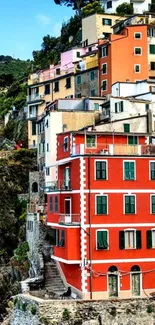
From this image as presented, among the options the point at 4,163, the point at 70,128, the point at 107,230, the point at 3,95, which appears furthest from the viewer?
the point at 3,95

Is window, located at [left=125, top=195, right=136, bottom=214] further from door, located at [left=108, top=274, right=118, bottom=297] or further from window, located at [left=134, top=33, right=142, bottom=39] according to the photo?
window, located at [left=134, top=33, right=142, bottom=39]

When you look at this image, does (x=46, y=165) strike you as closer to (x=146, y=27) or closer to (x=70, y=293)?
(x=70, y=293)

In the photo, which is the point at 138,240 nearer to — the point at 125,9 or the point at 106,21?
the point at 106,21

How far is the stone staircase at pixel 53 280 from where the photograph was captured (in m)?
48.3

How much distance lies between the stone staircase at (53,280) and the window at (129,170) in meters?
8.92

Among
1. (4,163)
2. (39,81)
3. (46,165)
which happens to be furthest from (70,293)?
(39,81)

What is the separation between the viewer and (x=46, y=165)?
6094 cm

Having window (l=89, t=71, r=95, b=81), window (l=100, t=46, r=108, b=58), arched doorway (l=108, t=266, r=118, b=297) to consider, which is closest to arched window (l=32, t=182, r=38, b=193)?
window (l=89, t=71, r=95, b=81)

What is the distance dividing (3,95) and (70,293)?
6399 cm

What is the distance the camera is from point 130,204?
1822 inches

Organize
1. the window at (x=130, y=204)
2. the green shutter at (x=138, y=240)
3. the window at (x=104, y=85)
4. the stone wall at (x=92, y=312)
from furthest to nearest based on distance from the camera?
the window at (x=104, y=85), the window at (x=130, y=204), the green shutter at (x=138, y=240), the stone wall at (x=92, y=312)

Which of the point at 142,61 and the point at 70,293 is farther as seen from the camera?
the point at 142,61

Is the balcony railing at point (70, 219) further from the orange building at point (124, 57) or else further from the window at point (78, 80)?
the window at point (78, 80)

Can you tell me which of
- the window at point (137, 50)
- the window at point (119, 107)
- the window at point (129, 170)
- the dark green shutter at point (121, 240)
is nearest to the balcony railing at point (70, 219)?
the dark green shutter at point (121, 240)
